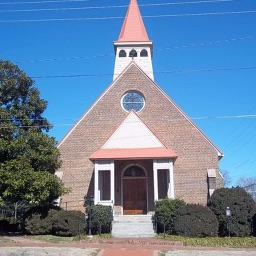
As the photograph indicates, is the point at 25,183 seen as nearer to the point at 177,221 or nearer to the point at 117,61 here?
the point at 177,221

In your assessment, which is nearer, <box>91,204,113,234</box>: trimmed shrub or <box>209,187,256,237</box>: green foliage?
<box>209,187,256,237</box>: green foliage

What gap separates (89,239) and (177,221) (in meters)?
5.35

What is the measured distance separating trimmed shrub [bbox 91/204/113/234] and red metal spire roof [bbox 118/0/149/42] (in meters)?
23.7

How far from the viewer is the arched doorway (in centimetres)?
2719

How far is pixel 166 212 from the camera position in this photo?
22.4m

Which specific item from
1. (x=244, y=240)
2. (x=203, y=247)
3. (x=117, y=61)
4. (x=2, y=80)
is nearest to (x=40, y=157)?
(x=2, y=80)

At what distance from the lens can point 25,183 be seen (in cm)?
2102

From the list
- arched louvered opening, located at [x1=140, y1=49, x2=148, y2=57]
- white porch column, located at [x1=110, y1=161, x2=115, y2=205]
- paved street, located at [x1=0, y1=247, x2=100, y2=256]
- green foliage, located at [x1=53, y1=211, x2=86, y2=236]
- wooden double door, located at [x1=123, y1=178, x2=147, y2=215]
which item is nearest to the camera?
paved street, located at [x1=0, y1=247, x2=100, y2=256]

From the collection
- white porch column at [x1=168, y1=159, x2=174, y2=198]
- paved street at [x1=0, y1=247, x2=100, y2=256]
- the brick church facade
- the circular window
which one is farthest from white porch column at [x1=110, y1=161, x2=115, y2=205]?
paved street at [x1=0, y1=247, x2=100, y2=256]

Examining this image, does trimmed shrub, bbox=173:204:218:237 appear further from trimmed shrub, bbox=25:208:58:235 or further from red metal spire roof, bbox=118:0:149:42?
red metal spire roof, bbox=118:0:149:42

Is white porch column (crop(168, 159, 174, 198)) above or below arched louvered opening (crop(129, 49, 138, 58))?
below

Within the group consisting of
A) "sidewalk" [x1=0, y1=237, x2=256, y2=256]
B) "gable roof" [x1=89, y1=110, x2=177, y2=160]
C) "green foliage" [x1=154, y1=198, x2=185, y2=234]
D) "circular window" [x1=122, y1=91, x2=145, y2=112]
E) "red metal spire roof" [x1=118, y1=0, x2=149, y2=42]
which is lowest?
"sidewalk" [x1=0, y1=237, x2=256, y2=256]

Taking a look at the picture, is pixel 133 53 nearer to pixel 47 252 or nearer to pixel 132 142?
pixel 132 142

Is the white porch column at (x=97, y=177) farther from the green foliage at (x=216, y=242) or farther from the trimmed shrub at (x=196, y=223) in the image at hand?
the green foliage at (x=216, y=242)
